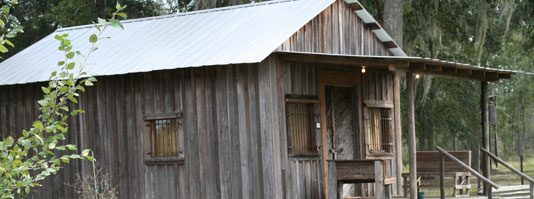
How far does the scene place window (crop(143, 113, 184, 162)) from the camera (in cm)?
1343

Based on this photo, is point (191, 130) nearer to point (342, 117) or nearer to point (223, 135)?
point (223, 135)

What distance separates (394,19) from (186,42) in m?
7.50

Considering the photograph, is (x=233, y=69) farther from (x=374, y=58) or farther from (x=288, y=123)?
(x=374, y=58)

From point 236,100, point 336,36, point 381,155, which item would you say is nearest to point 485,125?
point 381,155

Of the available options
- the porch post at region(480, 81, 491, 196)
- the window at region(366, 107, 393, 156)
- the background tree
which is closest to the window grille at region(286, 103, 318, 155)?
the window at region(366, 107, 393, 156)

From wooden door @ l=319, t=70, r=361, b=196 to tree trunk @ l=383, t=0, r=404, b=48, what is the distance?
5472mm

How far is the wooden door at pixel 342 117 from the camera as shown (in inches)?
569

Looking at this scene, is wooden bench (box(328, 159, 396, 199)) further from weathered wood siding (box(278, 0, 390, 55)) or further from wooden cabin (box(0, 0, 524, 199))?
weathered wood siding (box(278, 0, 390, 55))

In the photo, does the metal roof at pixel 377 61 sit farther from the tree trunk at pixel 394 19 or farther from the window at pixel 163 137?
the tree trunk at pixel 394 19

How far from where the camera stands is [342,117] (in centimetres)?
1495

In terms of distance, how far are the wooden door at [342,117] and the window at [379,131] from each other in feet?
0.98

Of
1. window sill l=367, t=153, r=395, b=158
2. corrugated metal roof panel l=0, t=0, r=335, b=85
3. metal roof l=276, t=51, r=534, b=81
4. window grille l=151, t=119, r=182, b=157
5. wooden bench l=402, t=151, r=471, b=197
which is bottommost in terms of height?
wooden bench l=402, t=151, r=471, b=197

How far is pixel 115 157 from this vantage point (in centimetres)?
1414

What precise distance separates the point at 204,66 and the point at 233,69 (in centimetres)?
53
